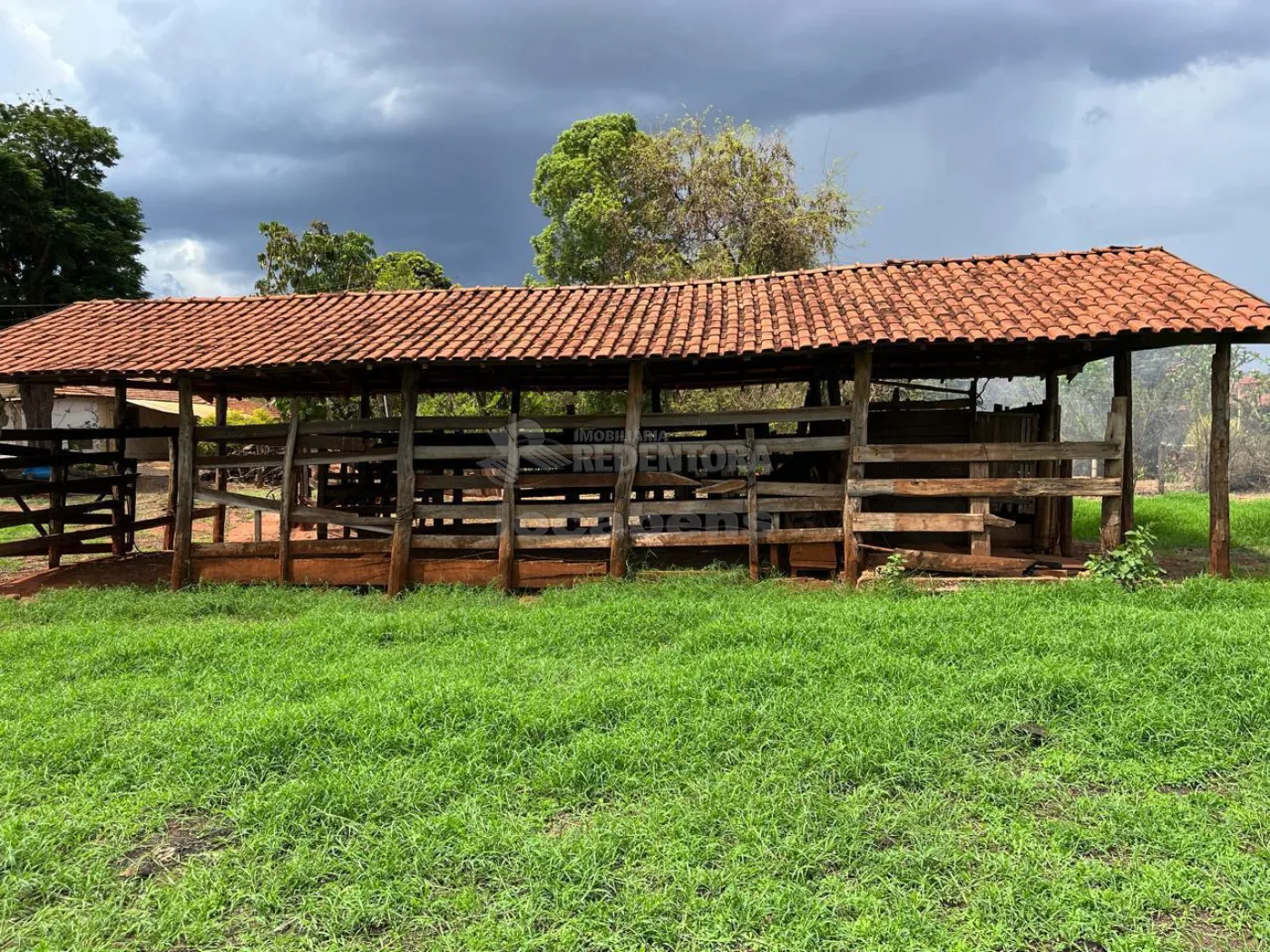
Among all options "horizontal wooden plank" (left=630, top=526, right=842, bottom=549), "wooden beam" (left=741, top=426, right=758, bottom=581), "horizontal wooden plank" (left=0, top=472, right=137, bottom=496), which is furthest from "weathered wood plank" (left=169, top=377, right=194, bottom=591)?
"wooden beam" (left=741, top=426, right=758, bottom=581)

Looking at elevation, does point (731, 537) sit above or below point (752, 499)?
below

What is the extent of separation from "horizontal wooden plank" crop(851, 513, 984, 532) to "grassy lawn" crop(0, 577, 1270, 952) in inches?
86.0

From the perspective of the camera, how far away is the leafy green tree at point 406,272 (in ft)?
77.6

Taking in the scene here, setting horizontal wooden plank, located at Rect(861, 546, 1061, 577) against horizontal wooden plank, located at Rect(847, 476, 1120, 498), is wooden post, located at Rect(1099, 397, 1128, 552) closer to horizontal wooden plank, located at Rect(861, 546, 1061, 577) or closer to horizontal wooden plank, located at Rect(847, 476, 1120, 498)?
horizontal wooden plank, located at Rect(847, 476, 1120, 498)

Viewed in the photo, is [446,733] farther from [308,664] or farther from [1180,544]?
[1180,544]

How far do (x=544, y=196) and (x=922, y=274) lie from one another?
1725 centimetres

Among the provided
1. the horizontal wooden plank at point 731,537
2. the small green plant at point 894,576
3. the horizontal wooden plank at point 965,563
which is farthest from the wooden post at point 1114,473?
the horizontal wooden plank at point 731,537

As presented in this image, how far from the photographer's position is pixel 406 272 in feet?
78.9

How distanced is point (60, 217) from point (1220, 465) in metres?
A: 29.7

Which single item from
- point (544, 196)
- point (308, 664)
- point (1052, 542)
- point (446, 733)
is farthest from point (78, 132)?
point (1052, 542)

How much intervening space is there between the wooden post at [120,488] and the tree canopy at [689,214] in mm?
13006

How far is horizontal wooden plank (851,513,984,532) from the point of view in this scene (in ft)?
26.7

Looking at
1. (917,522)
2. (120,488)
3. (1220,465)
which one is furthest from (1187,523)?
(120,488)

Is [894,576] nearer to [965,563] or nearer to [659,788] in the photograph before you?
[965,563]
